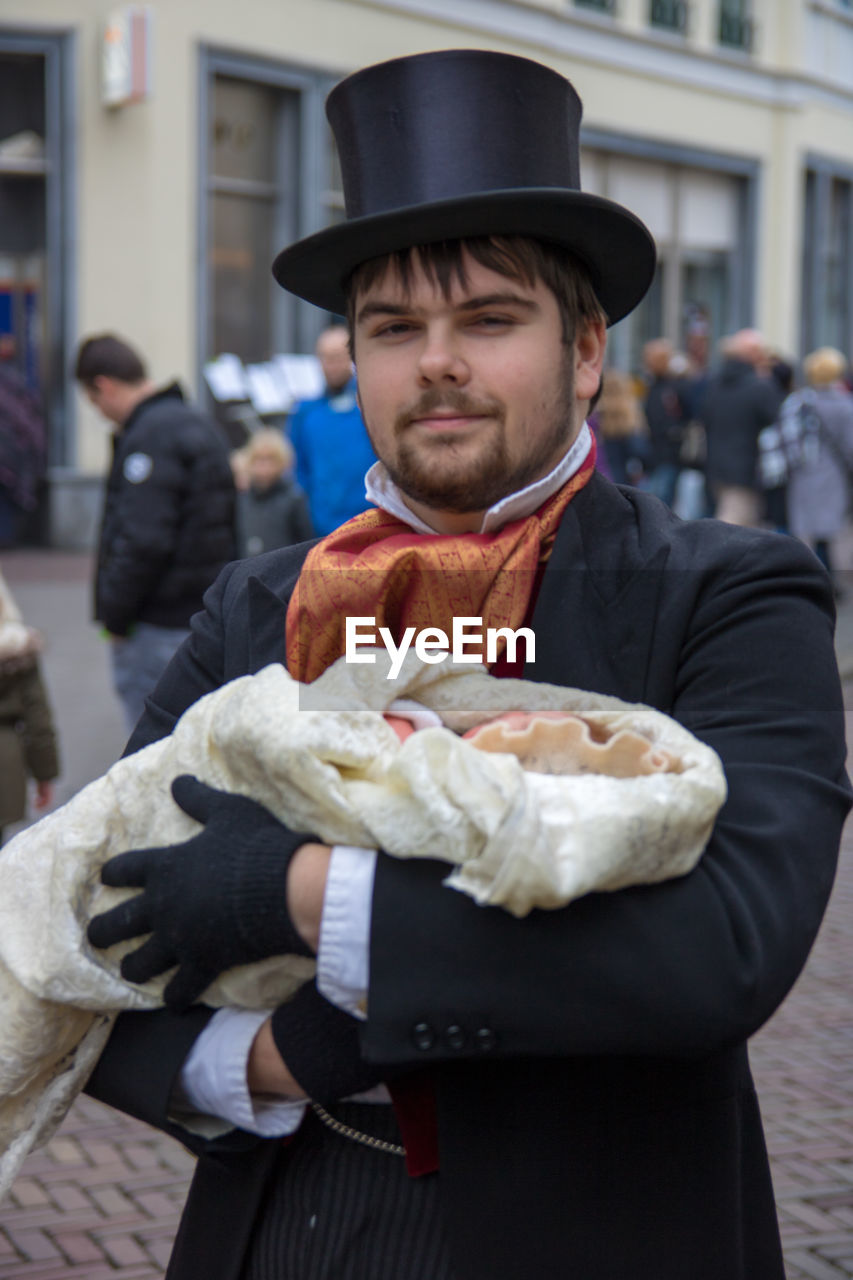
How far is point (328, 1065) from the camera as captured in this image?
171cm

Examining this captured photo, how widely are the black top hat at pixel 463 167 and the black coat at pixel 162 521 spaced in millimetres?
4784

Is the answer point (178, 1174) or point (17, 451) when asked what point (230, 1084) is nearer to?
point (178, 1174)

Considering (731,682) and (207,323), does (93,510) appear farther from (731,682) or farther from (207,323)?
(731,682)

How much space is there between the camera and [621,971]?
5.09 feet

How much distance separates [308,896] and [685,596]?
1.97 feet

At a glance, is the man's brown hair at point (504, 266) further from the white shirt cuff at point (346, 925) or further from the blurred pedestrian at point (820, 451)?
the blurred pedestrian at point (820, 451)

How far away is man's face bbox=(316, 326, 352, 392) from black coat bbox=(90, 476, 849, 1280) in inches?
248

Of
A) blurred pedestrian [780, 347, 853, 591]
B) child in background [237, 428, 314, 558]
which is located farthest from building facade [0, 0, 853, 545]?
child in background [237, 428, 314, 558]

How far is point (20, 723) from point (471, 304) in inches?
159

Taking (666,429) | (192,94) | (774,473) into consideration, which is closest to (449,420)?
(774,473)

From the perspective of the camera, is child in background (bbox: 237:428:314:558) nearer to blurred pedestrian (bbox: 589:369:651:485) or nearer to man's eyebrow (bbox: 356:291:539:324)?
blurred pedestrian (bbox: 589:369:651:485)

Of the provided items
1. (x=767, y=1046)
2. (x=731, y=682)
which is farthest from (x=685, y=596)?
(x=767, y=1046)

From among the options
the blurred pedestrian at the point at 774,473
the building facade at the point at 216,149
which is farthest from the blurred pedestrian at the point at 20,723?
the building facade at the point at 216,149

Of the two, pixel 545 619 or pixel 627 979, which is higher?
pixel 545 619
